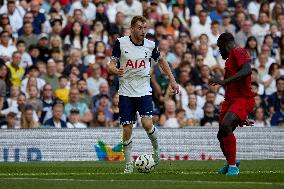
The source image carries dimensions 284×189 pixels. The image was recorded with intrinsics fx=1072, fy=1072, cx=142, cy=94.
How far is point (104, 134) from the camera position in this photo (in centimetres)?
2273

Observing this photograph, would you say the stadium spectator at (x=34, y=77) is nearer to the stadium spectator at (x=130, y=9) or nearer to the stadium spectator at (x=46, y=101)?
the stadium spectator at (x=46, y=101)

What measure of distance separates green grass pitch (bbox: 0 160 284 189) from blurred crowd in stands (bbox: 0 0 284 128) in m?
4.30

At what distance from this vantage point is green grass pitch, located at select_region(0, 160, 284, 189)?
45.8ft

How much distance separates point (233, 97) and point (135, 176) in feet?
6.51

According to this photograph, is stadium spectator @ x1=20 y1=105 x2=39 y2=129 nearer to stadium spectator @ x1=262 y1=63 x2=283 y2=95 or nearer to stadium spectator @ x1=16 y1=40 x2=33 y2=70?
stadium spectator @ x1=16 y1=40 x2=33 y2=70

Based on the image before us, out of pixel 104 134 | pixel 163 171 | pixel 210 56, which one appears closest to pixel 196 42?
pixel 210 56

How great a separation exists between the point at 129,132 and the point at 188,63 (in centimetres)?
996

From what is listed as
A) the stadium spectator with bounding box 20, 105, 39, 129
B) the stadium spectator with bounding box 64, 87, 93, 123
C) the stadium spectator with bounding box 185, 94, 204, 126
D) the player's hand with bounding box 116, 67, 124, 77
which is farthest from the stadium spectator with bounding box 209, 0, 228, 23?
the player's hand with bounding box 116, 67, 124, 77

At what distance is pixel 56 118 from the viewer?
79.9 feet

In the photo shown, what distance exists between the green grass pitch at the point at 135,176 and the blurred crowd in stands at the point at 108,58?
14.1ft

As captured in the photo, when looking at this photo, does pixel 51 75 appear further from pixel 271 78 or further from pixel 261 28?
pixel 261 28

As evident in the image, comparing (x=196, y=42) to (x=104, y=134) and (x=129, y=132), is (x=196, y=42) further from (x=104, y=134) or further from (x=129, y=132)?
(x=129, y=132)

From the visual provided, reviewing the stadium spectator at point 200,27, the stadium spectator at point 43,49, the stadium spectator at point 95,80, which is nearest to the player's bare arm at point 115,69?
the stadium spectator at point 95,80

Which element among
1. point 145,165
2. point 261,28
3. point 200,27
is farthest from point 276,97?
point 145,165
